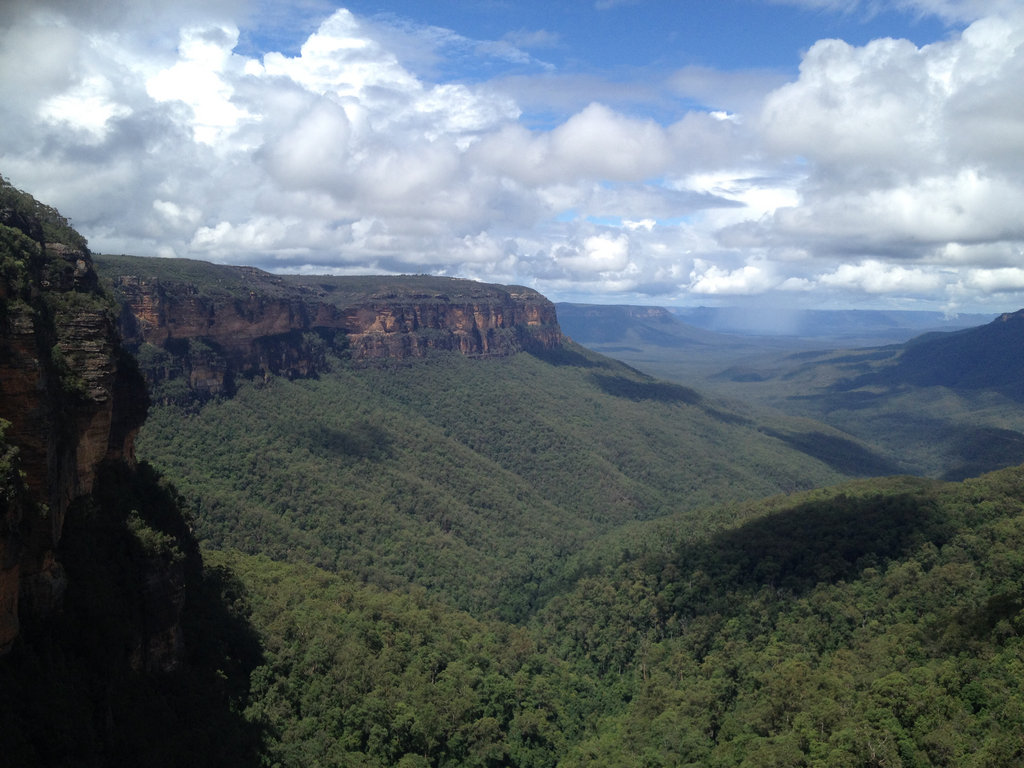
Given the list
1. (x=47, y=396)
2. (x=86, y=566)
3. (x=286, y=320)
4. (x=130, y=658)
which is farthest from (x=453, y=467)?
(x=47, y=396)

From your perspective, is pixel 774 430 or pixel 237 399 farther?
pixel 774 430

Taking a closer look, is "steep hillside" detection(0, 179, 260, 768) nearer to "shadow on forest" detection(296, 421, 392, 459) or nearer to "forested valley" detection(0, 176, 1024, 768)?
"forested valley" detection(0, 176, 1024, 768)

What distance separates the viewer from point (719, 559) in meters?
Result: 52.8

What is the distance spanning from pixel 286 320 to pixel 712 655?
75.8 metres

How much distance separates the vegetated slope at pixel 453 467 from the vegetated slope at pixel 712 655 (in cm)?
949

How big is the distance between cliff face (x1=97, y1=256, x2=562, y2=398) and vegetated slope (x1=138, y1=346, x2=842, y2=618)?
3.32 meters

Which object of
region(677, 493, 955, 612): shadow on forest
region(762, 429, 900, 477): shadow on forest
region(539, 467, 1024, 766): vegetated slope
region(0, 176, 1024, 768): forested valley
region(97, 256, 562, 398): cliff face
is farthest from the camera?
region(762, 429, 900, 477): shadow on forest

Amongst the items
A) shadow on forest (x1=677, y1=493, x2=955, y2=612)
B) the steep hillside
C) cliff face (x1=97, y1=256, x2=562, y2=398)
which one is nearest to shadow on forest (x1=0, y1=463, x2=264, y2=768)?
the steep hillside

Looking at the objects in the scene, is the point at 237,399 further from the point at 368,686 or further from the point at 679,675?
the point at 679,675

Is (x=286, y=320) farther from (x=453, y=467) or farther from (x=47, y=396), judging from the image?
(x=47, y=396)

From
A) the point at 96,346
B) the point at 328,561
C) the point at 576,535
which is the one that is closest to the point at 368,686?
the point at 96,346

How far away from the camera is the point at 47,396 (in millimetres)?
23484

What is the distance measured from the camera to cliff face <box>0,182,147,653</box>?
67.7ft

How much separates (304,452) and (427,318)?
2196 inches
